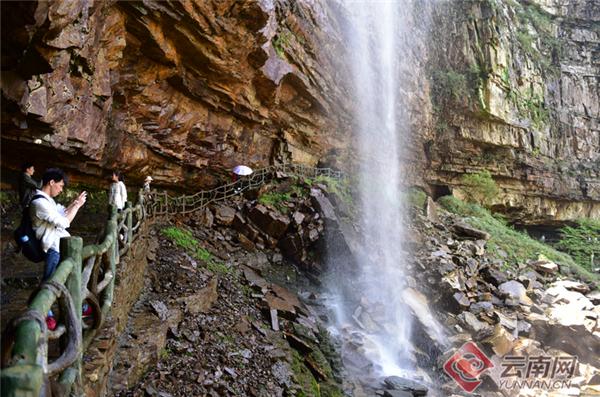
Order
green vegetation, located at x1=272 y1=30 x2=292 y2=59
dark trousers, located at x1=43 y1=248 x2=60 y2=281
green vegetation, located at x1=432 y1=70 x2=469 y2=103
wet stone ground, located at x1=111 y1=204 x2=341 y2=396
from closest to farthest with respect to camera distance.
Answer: dark trousers, located at x1=43 y1=248 x2=60 y2=281 < wet stone ground, located at x1=111 y1=204 x2=341 y2=396 < green vegetation, located at x1=272 y1=30 x2=292 y2=59 < green vegetation, located at x1=432 y1=70 x2=469 y2=103

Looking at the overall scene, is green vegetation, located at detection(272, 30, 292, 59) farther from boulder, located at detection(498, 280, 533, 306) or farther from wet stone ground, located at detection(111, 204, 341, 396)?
boulder, located at detection(498, 280, 533, 306)

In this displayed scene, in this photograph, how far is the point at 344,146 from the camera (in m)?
18.7

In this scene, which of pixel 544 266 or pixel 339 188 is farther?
pixel 339 188

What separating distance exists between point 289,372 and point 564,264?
16237mm

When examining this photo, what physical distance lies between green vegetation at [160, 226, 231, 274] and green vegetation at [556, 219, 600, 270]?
20.7 meters

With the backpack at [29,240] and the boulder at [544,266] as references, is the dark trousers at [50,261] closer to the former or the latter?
the backpack at [29,240]

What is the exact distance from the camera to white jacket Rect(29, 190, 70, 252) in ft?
11.1

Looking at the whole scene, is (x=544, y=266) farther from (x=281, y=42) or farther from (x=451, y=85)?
(x=281, y=42)

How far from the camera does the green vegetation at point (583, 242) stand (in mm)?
21331

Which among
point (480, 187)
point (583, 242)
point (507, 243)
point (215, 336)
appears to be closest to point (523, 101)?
point (480, 187)

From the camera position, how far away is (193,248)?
10.1m

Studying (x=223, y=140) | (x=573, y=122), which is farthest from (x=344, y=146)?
(x=573, y=122)

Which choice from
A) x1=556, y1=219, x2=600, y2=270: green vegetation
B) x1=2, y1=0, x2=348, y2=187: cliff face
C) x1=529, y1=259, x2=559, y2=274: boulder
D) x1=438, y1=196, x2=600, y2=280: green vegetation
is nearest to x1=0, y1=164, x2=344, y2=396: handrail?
x1=2, y1=0, x2=348, y2=187: cliff face

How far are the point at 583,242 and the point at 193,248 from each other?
23.6m
